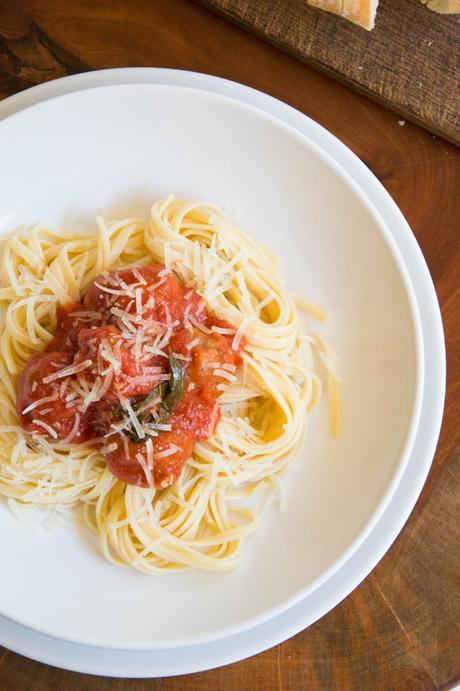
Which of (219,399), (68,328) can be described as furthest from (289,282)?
(68,328)

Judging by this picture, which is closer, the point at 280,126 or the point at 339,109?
the point at 280,126

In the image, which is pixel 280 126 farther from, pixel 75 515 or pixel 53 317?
pixel 75 515

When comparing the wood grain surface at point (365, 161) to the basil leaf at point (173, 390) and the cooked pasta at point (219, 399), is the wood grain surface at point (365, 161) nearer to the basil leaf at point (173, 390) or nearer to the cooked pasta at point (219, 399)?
the cooked pasta at point (219, 399)

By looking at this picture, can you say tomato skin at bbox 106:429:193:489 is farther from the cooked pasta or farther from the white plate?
the white plate

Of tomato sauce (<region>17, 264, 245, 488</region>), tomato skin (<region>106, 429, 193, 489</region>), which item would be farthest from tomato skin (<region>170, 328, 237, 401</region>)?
tomato skin (<region>106, 429, 193, 489</region>)

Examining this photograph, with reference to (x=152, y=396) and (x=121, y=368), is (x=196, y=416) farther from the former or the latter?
(x=121, y=368)

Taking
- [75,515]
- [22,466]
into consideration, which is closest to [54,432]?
[22,466]

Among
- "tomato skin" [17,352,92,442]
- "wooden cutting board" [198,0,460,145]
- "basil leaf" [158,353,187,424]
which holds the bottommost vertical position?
"tomato skin" [17,352,92,442]
